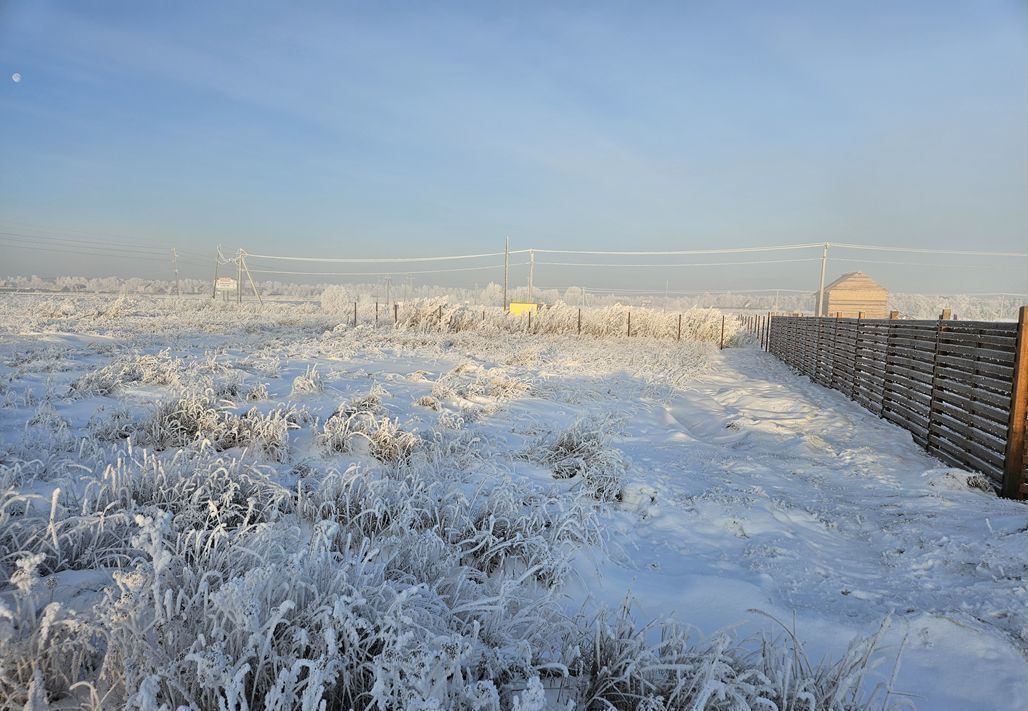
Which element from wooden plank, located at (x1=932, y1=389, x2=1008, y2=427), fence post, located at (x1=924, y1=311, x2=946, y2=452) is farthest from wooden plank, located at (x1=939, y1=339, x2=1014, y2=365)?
wooden plank, located at (x1=932, y1=389, x2=1008, y2=427)

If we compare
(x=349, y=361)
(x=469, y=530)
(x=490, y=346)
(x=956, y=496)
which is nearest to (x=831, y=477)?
(x=956, y=496)

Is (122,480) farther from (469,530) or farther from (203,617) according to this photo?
(469,530)

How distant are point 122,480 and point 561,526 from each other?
8.60 feet

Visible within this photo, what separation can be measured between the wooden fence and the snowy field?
0.36 metres

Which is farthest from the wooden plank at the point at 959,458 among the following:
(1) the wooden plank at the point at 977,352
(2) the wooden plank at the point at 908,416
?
(1) the wooden plank at the point at 977,352

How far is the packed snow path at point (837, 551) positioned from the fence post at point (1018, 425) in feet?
0.99

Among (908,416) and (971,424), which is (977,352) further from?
(908,416)

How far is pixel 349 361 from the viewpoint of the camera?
1065cm

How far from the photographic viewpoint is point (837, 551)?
148 inches

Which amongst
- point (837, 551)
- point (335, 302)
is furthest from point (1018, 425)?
point (335, 302)

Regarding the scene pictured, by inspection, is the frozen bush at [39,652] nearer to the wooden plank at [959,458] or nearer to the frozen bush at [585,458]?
the frozen bush at [585,458]

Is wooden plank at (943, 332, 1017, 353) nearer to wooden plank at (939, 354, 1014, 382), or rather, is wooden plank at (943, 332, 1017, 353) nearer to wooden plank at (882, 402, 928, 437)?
wooden plank at (939, 354, 1014, 382)

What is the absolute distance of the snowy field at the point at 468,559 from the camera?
171cm

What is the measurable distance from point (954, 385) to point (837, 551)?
391 centimetres
